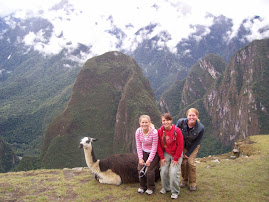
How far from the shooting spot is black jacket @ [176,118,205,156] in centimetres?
566

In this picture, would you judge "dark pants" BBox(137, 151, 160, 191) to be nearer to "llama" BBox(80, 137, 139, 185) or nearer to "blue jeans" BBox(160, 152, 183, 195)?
"blue jeans" BBox(160, 152, 183, 195)

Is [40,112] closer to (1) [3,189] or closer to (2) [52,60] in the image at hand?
(2) [52,60]

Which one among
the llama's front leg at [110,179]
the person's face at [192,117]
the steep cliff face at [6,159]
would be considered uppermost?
the person's face at [192,117]

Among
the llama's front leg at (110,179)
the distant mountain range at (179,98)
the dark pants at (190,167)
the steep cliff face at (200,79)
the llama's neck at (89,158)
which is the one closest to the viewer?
the dark pants at (190,167)

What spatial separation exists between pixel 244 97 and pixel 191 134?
68.4 meters

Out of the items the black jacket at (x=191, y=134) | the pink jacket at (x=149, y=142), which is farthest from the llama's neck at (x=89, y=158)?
the black jacket at (x=191, y=134)

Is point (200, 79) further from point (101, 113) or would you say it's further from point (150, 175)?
point (150, 175)

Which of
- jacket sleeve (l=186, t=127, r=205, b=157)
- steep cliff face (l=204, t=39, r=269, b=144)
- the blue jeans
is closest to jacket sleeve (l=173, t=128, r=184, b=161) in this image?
the blue jeans

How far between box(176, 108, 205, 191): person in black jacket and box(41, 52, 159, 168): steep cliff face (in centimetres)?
4364

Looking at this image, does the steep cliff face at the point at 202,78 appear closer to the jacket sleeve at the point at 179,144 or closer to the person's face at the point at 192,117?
the person's face at the point at 192,117

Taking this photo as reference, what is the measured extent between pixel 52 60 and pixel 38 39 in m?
50.7

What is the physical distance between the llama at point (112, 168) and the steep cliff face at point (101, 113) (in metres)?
41.7

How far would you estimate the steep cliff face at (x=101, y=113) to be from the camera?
50.3m

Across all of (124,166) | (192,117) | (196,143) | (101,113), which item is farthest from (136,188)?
(101,113)
